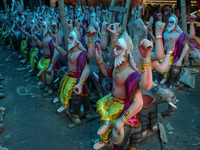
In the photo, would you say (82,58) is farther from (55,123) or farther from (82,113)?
(55,123)

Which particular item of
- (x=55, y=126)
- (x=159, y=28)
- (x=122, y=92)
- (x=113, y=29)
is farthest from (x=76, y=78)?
(x=159, y=28)

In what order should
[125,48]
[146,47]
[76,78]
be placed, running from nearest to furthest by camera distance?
[146,47] → [125,48] → [76,78]

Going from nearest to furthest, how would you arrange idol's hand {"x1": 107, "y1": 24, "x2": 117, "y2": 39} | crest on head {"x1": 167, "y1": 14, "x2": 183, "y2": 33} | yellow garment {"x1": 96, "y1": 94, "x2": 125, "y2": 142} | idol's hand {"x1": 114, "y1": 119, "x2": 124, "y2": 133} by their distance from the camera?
idol's hand {"x1": 114, "y1": 119, "x2": 124, "y2": 133} < yellow garment {"x1": 96, "y1": 94, "x2": 125, "y2": 142} < idol's hand {"x1": 107, "y1": 24, "x2": 117, "y2": 39} < crest on head {"x1": 167, "y1": 14, "x2": 183, "y2": 33}

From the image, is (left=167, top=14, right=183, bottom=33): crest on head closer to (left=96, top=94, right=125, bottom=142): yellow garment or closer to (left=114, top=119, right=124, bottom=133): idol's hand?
(left=96, top=94, right=125, bottom=142): yellow garment

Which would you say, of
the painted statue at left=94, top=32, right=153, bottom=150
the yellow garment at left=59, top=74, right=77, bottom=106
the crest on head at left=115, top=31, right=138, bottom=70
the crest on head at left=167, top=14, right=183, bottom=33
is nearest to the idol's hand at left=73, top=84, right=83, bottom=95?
the yellow garment at left=59, top=74, right=77, bottom=106

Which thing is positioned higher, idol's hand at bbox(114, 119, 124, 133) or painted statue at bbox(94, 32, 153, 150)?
painted statue at bbox(94, 32, 153, 150)

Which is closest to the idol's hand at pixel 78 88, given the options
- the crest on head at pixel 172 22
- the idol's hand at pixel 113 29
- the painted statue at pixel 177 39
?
the idol's hand at pixel 113 29

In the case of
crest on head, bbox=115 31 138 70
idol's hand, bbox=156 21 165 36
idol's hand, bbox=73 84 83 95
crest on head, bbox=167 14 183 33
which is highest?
crest on head, bbox=167 14 183 33

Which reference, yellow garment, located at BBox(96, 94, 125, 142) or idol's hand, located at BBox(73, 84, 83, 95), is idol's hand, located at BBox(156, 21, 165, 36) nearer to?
yellow garment, located at BBox(96, 94, 125, 142)

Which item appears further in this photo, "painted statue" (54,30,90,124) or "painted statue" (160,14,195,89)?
"painted statue" (160,14,195,89)

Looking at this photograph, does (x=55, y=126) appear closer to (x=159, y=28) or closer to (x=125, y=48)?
(x=125, y=48)

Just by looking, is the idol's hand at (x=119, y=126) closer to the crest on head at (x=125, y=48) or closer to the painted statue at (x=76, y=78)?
the crest on head at (x=125, y=48)

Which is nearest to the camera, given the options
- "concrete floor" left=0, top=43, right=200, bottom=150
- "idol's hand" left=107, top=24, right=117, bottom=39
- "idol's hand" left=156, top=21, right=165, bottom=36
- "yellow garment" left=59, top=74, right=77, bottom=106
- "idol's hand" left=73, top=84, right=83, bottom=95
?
"idol's hand" left=156, top=21, right=165, bottom=36

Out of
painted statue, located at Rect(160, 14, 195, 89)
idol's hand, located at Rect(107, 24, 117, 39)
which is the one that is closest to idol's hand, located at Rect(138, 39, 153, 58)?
idol's hand, located at Rect(107, 24, 117, 39)
